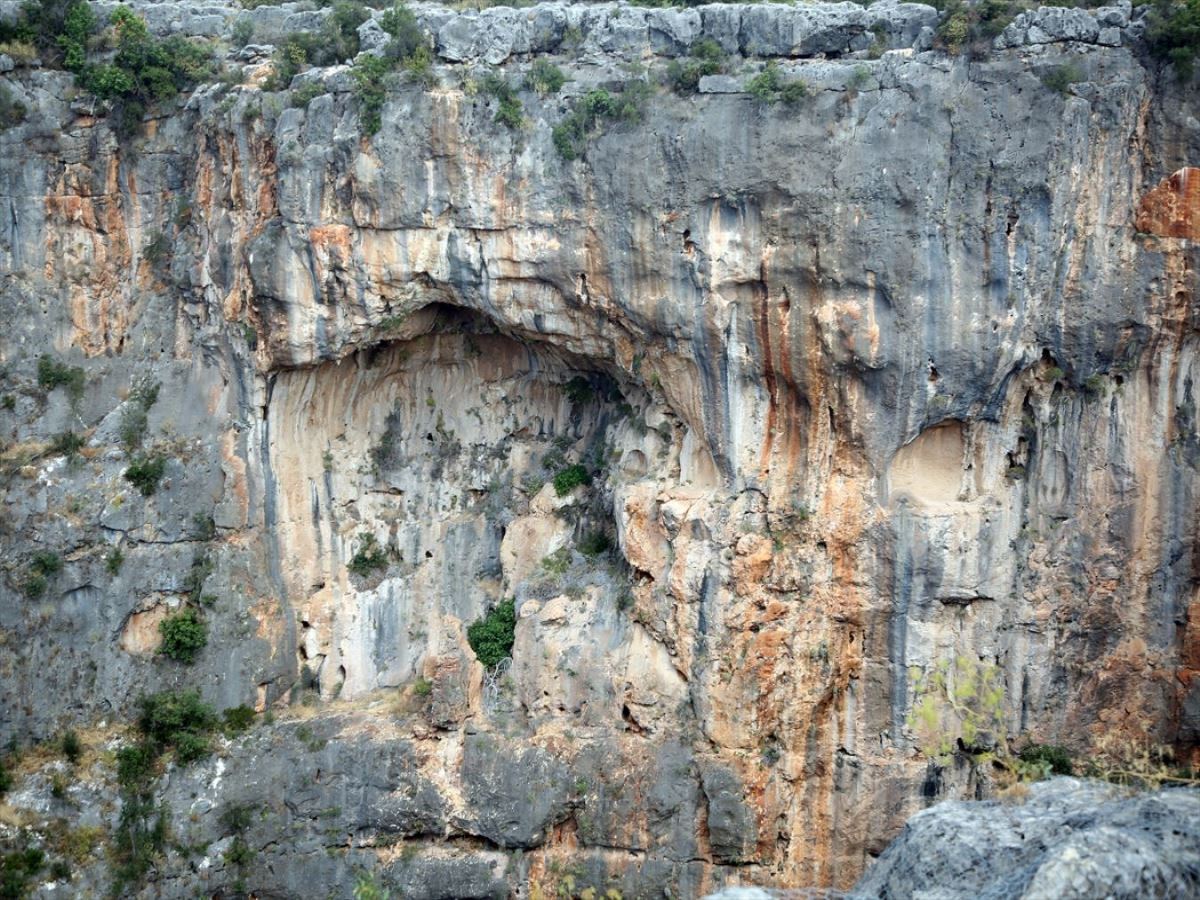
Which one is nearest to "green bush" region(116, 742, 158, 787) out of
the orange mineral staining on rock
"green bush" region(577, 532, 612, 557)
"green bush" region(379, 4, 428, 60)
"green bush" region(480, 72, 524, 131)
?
"green bush" region(577, 532, 612, 557)

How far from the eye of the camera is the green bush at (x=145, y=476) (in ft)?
80.2

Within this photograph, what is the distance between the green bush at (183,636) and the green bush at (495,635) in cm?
450

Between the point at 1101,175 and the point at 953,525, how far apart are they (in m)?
Answer: 5.67

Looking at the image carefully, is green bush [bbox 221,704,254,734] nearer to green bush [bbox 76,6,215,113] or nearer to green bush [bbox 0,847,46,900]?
green bush [bbox 0,847,46,900]

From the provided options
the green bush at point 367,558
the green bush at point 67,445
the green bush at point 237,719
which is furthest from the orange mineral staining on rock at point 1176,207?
the green bush at point 67,445

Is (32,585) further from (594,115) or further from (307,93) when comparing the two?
(594,115)

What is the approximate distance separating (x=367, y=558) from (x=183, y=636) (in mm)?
3592

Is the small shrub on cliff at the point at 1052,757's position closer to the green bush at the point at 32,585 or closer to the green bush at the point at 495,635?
the green bush at the point at 495,635

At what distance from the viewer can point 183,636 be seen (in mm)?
24234

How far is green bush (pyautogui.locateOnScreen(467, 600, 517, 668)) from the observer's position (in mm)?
25391

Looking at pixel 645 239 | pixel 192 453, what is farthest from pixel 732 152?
pixel 192 453

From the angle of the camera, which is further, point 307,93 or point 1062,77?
point 307,93

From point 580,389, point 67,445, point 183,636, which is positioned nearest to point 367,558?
point 183,636

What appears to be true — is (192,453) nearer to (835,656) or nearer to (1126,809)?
(835,656)
